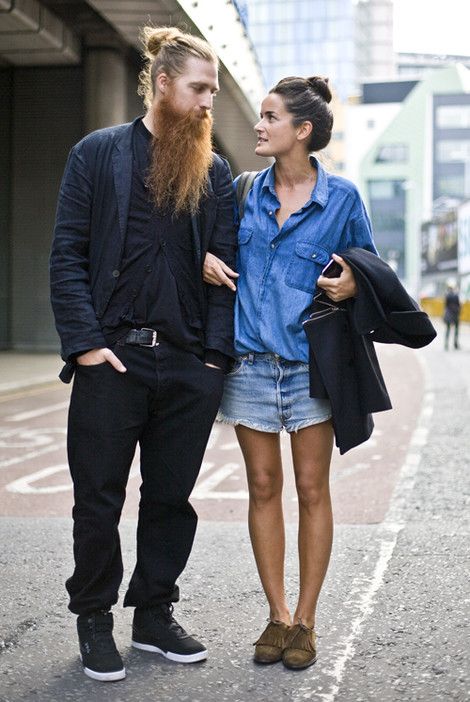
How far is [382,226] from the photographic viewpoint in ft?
376

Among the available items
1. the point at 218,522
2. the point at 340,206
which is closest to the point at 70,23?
the point at 218,522

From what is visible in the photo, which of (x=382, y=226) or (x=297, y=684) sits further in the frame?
(x=382, y=226)

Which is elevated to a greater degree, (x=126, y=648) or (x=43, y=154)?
(x=43, y=154)

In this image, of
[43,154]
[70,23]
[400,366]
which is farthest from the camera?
[43,154]

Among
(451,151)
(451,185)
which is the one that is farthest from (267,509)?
(451,151)

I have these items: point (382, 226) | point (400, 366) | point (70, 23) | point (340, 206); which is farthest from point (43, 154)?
point (382, 226)

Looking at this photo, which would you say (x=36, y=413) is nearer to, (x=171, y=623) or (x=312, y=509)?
(x=171, y=623)

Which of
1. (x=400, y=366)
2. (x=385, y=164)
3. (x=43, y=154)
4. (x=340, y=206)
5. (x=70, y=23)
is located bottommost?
(x=400, y=366)

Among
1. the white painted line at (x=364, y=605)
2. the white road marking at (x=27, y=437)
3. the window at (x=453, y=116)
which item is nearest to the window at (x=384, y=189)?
the window at (x=453, y=116)

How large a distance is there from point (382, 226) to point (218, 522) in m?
110

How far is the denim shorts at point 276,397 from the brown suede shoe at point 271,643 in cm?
69

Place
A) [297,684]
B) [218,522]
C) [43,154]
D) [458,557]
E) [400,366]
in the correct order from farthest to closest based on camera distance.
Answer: [43,154] < [400,366] < [218,522] < [458,557] < [297,684]

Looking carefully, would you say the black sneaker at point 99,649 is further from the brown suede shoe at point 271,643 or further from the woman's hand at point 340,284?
the woman's hand at point 340,284

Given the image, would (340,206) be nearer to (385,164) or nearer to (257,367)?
(257,367)
